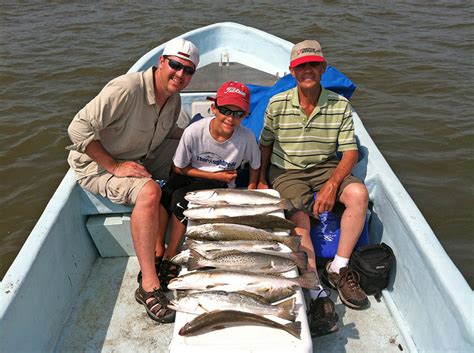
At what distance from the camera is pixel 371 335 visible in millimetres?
3043

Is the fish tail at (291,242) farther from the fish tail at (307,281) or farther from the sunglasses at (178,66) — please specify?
the sunglasses at (178,66)

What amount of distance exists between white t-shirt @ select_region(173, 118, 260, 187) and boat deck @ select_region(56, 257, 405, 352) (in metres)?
1.16

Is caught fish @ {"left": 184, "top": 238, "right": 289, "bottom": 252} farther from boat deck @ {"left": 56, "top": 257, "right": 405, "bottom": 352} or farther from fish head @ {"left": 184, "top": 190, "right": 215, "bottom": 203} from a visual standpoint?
boat deck @ {"left": 56, "top": 257, "right": 405, "bottom": 352}

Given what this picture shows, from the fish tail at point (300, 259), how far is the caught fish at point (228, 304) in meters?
0.31

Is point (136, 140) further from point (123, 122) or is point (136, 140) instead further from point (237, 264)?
point (237, 264)

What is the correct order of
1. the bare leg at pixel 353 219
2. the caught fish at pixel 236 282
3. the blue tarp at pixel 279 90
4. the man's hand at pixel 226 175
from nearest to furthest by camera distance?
1. the caught fish at pixel 236 282
2. the bare leg at pixel 353 219
3. the man's hand at pixel 226 175
4. the blue tarp at pixel 279 90

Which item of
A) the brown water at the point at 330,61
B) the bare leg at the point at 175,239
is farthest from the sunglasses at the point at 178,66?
the brown water at the point at 330,61

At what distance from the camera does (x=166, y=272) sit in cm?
334

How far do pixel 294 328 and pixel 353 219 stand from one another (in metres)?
1.34

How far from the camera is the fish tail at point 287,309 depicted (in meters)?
2.29

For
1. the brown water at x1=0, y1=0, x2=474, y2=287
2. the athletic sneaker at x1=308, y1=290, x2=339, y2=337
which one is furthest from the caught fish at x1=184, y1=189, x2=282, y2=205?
the brown water at x1=0, y1=0, x2=474, y2=287

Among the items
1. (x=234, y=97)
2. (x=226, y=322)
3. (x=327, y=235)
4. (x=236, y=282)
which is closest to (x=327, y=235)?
(x=327, y=235)

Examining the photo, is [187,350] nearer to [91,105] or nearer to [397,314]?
[397,314]

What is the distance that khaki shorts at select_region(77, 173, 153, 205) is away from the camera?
3.32 metres
